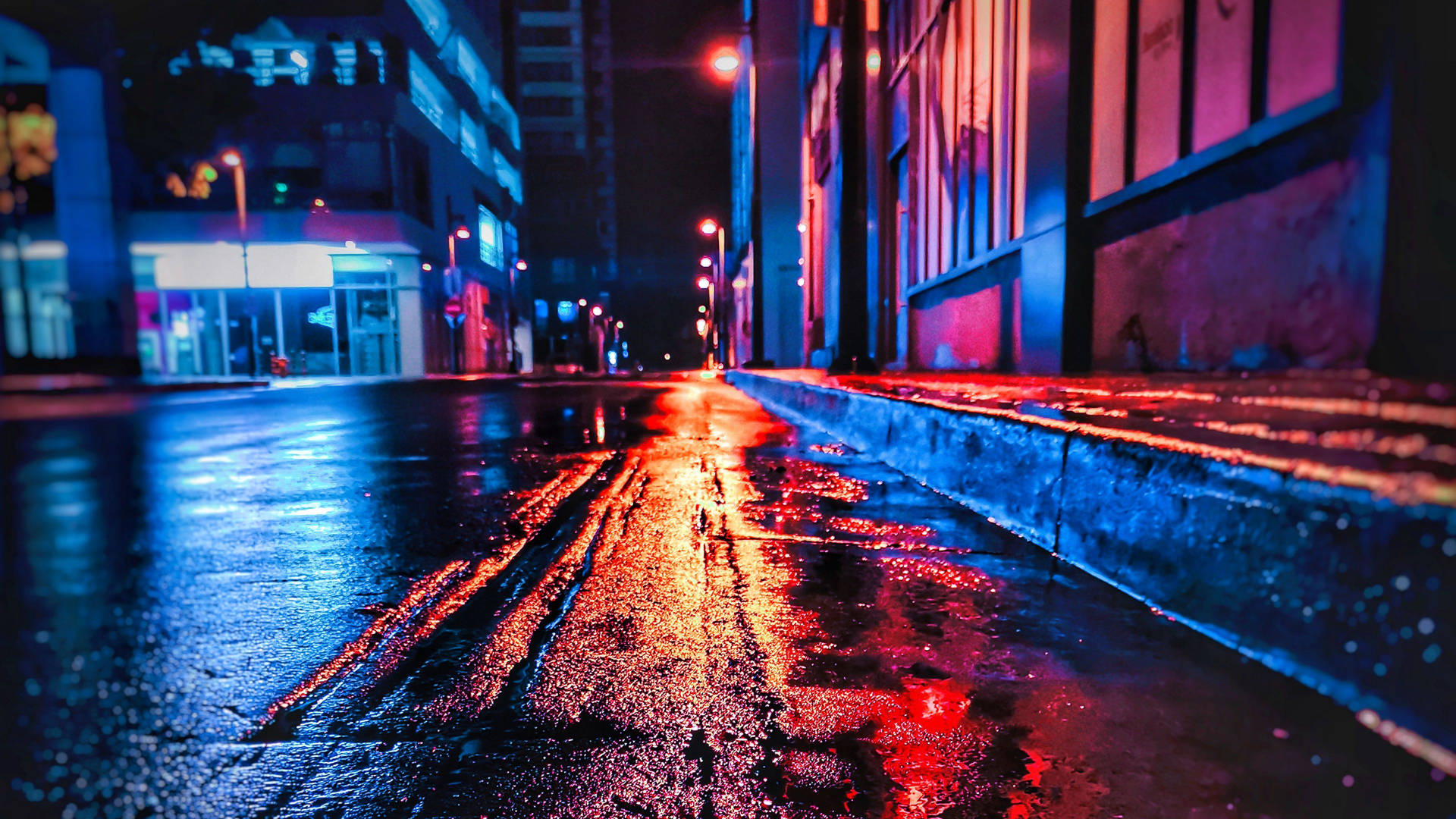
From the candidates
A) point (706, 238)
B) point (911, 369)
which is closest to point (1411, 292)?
point (911, 369)

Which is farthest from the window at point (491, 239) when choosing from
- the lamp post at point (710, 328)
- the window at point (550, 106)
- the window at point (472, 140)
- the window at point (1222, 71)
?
the window at point (1222, 71)

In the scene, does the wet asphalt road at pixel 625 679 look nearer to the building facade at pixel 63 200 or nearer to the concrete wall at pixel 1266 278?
the concrete wall at pixel 1266 278

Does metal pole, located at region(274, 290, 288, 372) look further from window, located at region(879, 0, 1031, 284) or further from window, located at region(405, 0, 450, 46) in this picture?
window, located at region(879, 0, 1031, 284)

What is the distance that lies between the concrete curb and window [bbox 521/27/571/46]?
86816 mm

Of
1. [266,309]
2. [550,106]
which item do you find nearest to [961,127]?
[266,309]

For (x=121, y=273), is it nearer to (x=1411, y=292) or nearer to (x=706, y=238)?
(x=1411, y=292)

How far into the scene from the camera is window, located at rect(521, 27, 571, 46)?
78.1 meters

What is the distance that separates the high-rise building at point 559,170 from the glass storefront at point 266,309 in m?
41.3

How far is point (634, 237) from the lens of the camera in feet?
305

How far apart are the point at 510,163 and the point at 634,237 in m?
36.8

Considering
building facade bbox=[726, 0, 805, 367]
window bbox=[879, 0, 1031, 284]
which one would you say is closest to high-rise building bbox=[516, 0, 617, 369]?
building facade bbox=[726, 0, 805, 367]

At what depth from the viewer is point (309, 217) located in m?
32.0

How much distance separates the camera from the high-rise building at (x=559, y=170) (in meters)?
77.5

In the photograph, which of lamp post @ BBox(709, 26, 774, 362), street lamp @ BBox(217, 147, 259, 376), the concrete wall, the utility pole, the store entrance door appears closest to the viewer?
the concrete wall
